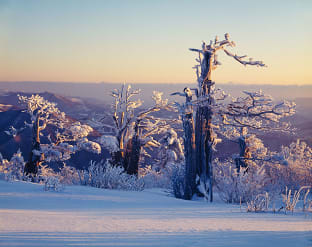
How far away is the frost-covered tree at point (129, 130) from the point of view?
1423 centimetres

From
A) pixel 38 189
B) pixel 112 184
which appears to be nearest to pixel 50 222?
pixel 38 189

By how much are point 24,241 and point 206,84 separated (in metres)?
7.34

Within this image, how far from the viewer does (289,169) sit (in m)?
14.9

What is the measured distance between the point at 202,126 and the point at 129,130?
668 centimetres

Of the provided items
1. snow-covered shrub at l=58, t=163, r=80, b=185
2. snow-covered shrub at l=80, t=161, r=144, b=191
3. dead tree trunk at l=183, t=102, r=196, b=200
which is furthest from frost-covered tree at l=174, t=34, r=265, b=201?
snow-covered shrub at l=58, t=163, r=80, b=185

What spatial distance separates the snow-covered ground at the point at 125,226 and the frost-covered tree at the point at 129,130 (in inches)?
326

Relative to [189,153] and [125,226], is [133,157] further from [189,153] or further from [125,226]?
[125,226]

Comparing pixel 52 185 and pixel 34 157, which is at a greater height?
pixel 52 185

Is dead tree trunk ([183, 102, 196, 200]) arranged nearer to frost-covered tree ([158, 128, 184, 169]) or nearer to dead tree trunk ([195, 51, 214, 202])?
dead tree trunk ([195, 51, 214, 202])

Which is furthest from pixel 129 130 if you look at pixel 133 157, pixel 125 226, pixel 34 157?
pixel 125 226

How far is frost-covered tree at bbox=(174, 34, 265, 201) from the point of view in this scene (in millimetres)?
9281

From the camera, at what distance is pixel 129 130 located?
15.6 metres

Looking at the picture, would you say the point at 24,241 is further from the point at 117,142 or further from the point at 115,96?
the point at 115,96

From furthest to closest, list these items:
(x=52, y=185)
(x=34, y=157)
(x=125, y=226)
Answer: (x=34, y=157) < (x=52, y=185) < (x=125, y=226)
